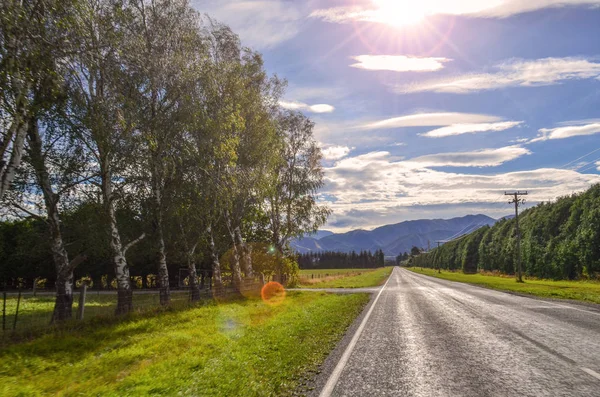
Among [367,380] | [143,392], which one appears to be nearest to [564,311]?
[367,380]

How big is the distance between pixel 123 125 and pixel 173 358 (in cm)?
874

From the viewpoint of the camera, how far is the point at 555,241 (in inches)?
1944

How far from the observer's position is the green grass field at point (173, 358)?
638 centimetres

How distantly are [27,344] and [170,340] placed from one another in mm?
3349

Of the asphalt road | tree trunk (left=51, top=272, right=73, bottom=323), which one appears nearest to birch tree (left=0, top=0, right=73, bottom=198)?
tree trunk (left=51, top=272, right=73, bottom=323)

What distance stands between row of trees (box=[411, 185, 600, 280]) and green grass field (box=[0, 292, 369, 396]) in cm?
3963

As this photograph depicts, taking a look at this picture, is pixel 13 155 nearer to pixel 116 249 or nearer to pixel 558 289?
pixel 116 249

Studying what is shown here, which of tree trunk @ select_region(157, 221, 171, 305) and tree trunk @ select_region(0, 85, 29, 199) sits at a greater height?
tree trunk @ select_region(0, 85, 29, 199)

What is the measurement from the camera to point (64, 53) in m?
9.48

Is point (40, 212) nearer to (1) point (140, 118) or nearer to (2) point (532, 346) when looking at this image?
(1) point (140, 118)

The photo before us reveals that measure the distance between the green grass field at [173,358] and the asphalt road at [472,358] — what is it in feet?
3.23

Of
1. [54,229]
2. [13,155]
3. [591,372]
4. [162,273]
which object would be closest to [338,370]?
[591,372]

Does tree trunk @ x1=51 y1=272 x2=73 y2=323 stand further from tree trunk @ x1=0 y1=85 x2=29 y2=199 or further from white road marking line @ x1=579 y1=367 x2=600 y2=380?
white road marking line @ x1=579 y1=367 x2=600 y2=380

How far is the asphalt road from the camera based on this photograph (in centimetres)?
586
